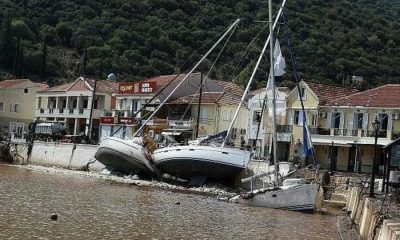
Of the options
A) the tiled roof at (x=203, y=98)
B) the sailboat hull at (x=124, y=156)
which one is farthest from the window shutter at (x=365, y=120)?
the sailboat hull at (x=124, y=156)

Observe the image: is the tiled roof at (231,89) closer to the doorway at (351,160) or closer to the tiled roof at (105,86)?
the tiled roof at (105,86)

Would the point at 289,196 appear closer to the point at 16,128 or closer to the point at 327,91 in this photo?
the point at 327,91

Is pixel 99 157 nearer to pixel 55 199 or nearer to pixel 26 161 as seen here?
pixel 26 161

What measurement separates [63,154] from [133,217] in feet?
124

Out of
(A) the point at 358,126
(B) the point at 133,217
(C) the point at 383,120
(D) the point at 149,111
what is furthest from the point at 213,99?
(B) the point at 133,217

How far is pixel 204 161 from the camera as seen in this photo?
153ft

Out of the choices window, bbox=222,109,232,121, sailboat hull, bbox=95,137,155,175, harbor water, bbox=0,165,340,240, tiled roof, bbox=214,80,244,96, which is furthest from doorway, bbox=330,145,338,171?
harbor water, bbox=0,165,340,240

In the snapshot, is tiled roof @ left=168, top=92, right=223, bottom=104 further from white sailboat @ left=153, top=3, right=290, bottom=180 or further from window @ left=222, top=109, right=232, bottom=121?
white sailboat @ left=153, top=3, right=290, bottom=180

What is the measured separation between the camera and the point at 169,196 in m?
39.9

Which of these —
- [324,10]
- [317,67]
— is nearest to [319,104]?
[317,67]

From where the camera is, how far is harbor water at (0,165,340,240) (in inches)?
917

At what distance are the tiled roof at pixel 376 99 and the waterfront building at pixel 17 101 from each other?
51.3 metres

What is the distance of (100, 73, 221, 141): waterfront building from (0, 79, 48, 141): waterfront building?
19.5m

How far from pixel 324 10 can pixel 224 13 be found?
76.0ft
